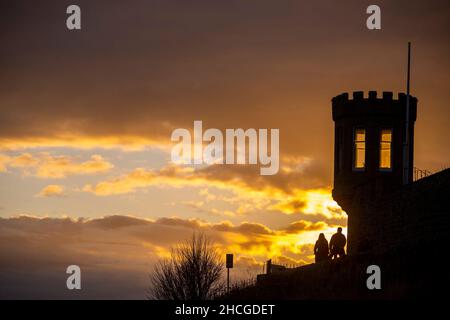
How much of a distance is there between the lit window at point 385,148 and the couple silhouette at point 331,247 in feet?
21.6

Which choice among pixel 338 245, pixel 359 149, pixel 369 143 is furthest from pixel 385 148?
pixel 338 245

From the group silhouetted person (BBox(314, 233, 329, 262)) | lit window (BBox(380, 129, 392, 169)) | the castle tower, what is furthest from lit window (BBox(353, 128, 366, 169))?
silhouetted person (BBox(314, 233, 329, 262))

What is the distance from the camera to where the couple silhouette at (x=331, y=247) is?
1785 inches

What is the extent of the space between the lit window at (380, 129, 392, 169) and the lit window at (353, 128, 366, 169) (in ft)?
3.14

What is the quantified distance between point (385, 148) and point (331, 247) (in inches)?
384

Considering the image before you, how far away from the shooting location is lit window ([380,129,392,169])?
5349 centimetres

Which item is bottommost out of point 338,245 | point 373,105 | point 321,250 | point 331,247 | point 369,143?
point 321,250

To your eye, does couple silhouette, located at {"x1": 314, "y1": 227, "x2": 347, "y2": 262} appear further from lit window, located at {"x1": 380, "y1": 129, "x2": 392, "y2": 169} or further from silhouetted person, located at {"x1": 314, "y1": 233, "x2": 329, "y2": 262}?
lit window, located at {"x1": 380, "y1": 129, "x2": 392, "y2": 169}

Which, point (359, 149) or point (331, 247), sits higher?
point (359, 149)

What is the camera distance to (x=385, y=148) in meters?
53.7

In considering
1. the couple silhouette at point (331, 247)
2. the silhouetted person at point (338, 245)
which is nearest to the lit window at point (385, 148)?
the couple silhouette at point (331, 247)

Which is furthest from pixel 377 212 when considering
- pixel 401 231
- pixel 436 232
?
pixel 436 232

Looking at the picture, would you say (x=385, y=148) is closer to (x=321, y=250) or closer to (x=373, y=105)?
(x=373, y=105)
